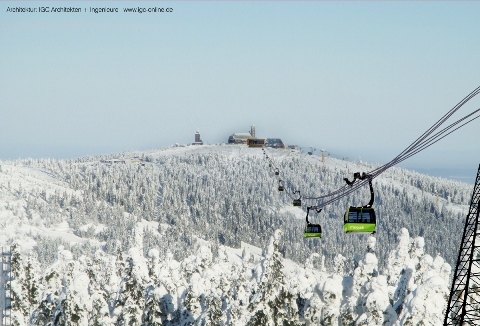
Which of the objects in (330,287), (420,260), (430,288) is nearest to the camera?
(430,288)

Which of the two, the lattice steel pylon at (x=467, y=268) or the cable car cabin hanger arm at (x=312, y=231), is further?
the cable car cabin hanger arm at (x=312, y=231)

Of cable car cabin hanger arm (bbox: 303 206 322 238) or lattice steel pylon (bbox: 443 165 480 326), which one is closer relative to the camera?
lattice steel pylon (bbox: 443 165 480 326)

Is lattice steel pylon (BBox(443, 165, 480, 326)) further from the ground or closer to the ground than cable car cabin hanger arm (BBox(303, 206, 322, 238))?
further from the ground

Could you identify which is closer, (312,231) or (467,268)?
(467,268)

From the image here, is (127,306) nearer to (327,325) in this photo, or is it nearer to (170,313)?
(170,313)

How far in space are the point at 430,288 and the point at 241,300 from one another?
61.2ft

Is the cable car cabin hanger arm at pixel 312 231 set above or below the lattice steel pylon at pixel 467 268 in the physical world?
below

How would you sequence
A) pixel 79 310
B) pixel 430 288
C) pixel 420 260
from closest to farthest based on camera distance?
pixel 430 288, pixel 79 310, pixel 420 260

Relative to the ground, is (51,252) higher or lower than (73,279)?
lower

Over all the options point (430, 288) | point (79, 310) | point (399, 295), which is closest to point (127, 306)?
point (79, 310)

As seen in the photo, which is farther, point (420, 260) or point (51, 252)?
point (51, 252)

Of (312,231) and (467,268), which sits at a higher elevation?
(467,268)

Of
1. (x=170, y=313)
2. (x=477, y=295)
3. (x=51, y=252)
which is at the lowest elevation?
(x=51, y=252)

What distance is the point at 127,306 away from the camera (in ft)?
160
